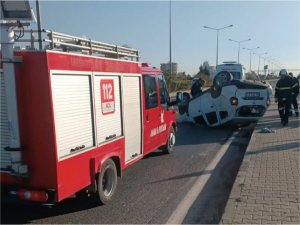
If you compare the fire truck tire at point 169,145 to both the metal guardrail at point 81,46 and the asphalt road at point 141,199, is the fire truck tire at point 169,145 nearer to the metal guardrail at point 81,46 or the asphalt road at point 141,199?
the asphalt road at point 141,199

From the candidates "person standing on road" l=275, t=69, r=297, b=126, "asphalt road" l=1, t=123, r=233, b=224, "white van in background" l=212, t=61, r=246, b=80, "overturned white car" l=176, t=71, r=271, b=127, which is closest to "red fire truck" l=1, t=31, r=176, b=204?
"asphalt road" l=1, t=123, r=233, b=224

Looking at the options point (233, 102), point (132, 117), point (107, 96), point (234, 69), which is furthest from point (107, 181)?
point (234, 69)

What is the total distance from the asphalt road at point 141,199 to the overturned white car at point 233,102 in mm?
4133

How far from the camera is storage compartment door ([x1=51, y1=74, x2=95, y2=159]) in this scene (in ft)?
17.0

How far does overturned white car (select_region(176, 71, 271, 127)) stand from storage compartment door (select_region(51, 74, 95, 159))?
847 cm

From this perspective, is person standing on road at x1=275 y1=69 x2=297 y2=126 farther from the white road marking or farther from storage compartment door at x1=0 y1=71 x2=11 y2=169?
storage compartment door at x1=0 y1=71 x2=11 y2=169

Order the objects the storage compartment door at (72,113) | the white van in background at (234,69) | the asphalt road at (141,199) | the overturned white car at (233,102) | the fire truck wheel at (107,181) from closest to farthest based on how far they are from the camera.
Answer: the storage compartment door at (72,113), the asphalt road at (141,199), the fire truck wheel at (107,181), the overturned white car at (233,102), the white van in background at (234,69)

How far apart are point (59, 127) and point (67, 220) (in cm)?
132

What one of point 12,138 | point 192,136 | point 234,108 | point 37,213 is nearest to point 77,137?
point 12,138

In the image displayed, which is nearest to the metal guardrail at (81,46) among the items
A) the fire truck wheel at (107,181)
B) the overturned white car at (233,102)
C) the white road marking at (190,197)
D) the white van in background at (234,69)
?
the fire truck wheel at (107,181)

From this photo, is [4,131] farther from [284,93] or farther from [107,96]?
[284,93]

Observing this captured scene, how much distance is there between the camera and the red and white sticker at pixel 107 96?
251 inches

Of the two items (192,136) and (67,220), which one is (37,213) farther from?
(192,136)

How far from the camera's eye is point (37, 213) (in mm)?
5953
